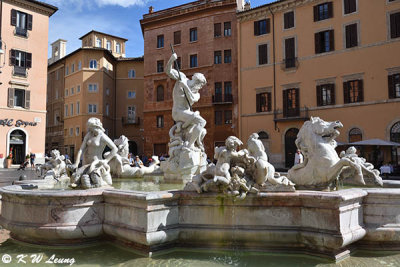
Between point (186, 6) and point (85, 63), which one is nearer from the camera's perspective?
point (186, 6)

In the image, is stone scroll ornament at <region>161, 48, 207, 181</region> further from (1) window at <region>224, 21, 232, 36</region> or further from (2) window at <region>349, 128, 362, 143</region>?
(1) window at <region>224, 21, 232, 36</region>

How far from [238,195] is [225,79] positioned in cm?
2732

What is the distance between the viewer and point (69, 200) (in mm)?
4508

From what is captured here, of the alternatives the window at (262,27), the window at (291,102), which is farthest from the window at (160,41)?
the window at (291,102)

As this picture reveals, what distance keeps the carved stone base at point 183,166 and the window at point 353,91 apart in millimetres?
19577

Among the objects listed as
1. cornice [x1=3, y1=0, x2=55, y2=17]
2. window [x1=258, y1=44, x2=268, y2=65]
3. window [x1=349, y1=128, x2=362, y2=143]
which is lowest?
window [x1=349, y1=128, x2=362, y2=143]

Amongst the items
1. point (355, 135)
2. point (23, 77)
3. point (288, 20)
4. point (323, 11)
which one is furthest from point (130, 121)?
point (355, 135)

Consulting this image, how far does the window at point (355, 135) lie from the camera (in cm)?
2344

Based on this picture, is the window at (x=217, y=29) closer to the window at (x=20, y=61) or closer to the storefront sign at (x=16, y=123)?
the window at (x=20, y=61)

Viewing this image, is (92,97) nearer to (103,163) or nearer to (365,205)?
(103,163)

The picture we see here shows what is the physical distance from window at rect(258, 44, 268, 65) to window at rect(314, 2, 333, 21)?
446 centimetres

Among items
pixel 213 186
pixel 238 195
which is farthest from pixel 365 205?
pixel 213 186

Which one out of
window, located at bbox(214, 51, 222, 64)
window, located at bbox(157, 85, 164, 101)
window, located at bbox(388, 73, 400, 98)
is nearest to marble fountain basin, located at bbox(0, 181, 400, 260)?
window, located at bbox(388, 73, 400, 98)

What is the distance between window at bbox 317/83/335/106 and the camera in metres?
24.8
